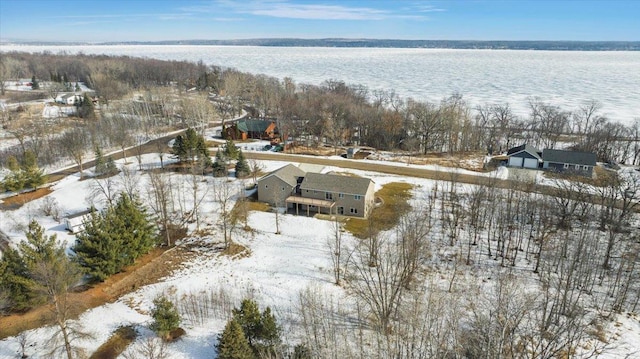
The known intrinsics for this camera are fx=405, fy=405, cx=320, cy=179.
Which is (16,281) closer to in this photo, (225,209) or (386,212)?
(225,209)

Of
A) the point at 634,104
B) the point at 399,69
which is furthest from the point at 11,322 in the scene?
the point at 399,69

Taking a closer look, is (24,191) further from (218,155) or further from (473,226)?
(473,226)

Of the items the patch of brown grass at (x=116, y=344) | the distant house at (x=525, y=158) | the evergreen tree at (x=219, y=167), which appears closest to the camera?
the patch of brown grass at (x=116, y=344)

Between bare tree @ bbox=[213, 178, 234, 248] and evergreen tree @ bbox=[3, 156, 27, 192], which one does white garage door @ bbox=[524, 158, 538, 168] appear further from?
evergreen tree @ bbox=[3, 156, 27, 192]

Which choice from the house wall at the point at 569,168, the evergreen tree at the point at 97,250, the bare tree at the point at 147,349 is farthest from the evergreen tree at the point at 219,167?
the house wall at the point at 569,168

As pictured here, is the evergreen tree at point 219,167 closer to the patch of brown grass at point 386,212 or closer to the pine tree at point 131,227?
the pine tree at point 131,227

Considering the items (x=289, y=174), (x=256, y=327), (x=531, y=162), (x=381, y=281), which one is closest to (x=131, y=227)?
(x=256, y=327)
